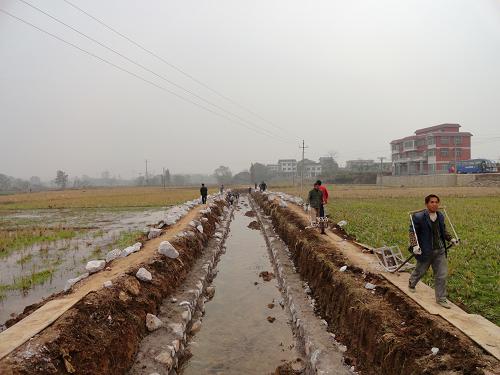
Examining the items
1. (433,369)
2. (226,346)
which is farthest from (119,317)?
(433,369)

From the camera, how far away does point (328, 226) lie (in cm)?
1755

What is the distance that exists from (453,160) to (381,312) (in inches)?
3016

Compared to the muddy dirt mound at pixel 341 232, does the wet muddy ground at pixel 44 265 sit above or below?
below

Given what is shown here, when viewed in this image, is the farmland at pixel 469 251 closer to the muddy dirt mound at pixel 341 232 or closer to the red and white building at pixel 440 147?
the muddy dirt mound at pixel 341 232

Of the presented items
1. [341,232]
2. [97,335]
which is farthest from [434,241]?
[341,232]

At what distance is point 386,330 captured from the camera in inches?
238

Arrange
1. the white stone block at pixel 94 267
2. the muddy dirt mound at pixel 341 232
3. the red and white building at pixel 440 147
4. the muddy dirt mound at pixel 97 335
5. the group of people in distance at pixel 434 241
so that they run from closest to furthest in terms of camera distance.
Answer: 1. the muddy dirt mound at pixel 97 335
2. the group of people in distance at pixel 434 241
3. the white stone block at pixel 94 267
4. the muddy dirt mound at pixel 341 232
5. the red and white building at pixel 440 147

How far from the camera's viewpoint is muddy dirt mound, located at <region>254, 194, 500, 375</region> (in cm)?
480

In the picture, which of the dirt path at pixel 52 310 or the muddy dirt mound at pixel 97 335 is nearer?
the muddy dirt mound at pixel 97 335

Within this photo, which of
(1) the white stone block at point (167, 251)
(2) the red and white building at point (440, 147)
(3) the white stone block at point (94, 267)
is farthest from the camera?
(2) the red and white building at point (440, 147)

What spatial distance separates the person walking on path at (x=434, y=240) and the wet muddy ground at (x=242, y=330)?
3227 millimetres

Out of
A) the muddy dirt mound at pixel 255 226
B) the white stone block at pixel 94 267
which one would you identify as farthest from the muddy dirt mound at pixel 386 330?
the muddy dirt mound at pixel 255 226

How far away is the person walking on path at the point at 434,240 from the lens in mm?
6568

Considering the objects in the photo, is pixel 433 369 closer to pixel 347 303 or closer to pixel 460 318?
pixel 460 318
